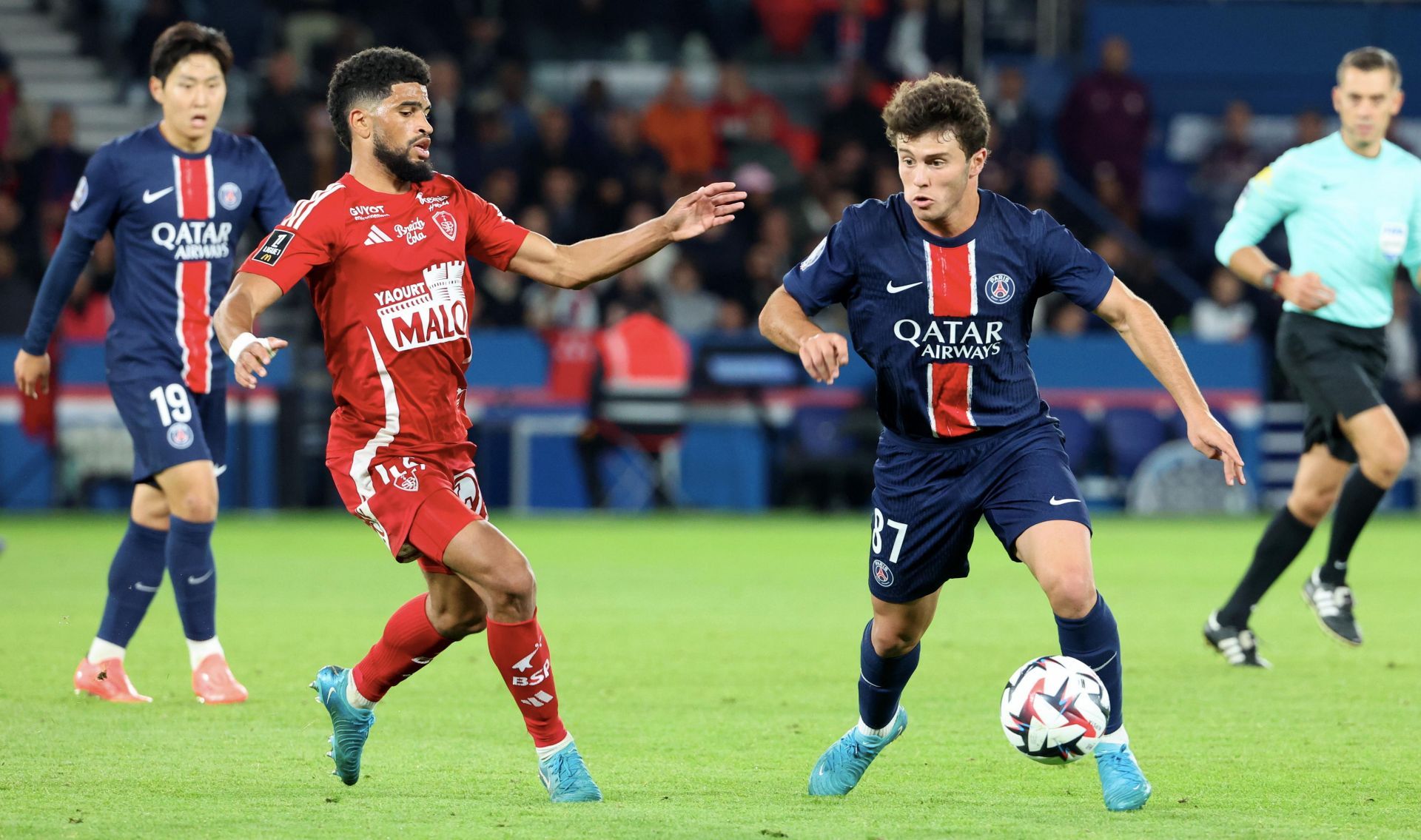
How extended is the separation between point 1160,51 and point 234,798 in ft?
63.4

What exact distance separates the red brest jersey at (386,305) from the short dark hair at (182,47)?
2093 millimetres

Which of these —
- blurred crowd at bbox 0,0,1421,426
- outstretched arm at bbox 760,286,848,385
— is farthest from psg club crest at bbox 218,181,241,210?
blurred crowd at bbox 0,0,1421,426

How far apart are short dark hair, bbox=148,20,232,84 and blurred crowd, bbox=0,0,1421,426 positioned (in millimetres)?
9764

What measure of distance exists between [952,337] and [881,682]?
3.35 feet

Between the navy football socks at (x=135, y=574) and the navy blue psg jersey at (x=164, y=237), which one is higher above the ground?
the navy blue psg jersey at (x=164, y=237)

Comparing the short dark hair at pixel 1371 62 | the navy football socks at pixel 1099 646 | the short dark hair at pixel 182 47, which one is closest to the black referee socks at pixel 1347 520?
the short dark hair at pixel 1371 62

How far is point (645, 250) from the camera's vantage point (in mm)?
5664

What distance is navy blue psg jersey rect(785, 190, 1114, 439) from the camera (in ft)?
18.0

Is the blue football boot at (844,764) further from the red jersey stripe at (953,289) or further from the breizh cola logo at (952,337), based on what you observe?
the red jersey stripe at (953,289)

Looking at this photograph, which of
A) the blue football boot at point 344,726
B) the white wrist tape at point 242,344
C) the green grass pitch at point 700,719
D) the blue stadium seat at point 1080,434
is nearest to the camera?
the white wrist tape at point 242,344

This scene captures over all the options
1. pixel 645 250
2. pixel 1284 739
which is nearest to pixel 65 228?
pixel 645 250

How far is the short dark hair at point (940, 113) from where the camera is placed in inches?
211

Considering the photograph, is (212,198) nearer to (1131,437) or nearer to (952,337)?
(952,337)

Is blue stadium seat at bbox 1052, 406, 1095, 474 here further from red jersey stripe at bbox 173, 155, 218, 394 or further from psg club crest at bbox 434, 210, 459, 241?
psg club crest at bbox 434, 210, 459, 241
